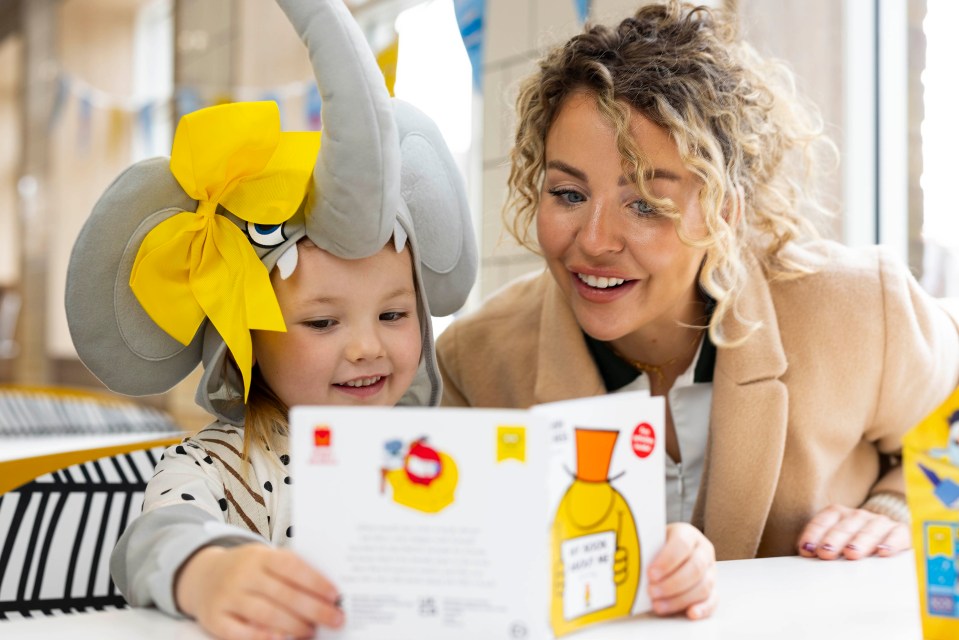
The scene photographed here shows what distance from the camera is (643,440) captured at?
88 cm

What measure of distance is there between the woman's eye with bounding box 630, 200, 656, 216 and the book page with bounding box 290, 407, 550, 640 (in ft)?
2.49

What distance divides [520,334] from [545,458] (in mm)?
1045

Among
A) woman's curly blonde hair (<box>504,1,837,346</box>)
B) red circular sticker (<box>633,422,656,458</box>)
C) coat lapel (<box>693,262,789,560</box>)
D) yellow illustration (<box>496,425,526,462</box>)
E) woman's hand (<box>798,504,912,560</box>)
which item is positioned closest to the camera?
yellow illustration (<box>496,425,526,462</box>)

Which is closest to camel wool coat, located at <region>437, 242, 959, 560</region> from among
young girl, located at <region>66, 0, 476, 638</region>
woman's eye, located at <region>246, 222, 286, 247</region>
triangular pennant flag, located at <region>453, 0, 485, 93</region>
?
young girl, located at <region>66, 0, 476, 638</region>

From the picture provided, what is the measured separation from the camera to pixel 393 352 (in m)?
1.29

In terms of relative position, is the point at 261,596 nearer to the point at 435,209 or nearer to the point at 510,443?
the point at 510,443

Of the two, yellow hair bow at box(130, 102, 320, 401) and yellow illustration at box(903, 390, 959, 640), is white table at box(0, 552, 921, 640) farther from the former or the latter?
yellow hair bow at box(130, 102, 320, 401)

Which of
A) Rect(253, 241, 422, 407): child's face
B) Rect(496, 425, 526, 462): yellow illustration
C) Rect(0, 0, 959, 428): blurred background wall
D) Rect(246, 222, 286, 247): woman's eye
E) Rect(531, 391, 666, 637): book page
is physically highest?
Rect(0, 0, 959, 428): blurred background wall

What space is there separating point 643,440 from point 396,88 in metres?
2.63

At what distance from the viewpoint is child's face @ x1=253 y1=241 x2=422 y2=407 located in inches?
49.8

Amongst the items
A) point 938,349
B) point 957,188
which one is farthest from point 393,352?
point 957,188

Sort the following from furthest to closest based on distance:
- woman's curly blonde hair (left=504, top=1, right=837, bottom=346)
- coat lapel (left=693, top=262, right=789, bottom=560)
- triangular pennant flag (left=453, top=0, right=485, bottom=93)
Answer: triangular pennant flag (left=453, top=0, right=485, bottom=93) → coat lapel (left=693, top=262, right=789, bottom=560) → woman's curly blonde hair (left=504, top=1, right=837, bottom=346)

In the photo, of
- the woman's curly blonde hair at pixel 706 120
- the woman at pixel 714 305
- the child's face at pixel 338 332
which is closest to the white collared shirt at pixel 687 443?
the woman at pixel 714 305

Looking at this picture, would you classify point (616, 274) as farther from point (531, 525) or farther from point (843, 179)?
point (843, 179)
